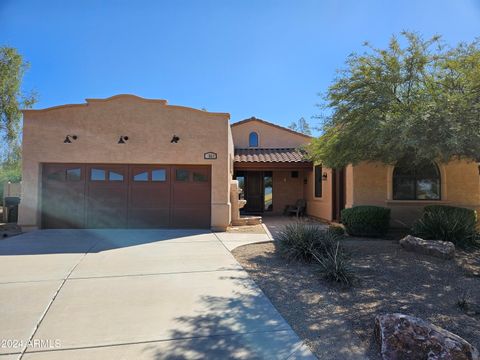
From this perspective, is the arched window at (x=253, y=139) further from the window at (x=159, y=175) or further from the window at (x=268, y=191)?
the window at (x=159, y=175)

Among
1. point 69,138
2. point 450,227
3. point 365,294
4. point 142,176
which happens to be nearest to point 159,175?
point 142,176

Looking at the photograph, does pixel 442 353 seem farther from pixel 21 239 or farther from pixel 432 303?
pixel 21 239

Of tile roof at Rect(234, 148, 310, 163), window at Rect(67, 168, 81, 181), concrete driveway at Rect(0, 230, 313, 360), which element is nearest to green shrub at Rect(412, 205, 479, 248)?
concrete driveway at Rect(0, 230, 313, 360)

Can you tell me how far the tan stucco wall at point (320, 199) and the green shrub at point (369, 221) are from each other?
12.2 feet

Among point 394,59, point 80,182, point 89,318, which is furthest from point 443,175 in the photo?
point 80,182

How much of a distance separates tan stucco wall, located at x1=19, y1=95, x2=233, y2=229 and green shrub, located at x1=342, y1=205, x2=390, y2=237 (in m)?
4.50

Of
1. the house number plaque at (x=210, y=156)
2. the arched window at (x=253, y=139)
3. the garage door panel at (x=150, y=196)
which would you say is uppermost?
the arched window at (x=253, y=139)

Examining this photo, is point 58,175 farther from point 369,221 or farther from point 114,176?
point 369,221

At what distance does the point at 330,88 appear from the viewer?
890cm

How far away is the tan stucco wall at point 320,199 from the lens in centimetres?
1403

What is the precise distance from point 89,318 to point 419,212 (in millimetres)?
11155

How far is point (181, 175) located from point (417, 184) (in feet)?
28.8

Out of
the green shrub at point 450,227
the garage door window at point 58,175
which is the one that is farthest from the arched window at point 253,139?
the green shrub at point 450,227

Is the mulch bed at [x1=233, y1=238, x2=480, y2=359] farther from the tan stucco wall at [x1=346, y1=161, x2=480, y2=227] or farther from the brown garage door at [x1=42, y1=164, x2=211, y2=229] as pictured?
the brown garage door at [x1=42, y1=164, x2=211, y2=229]
